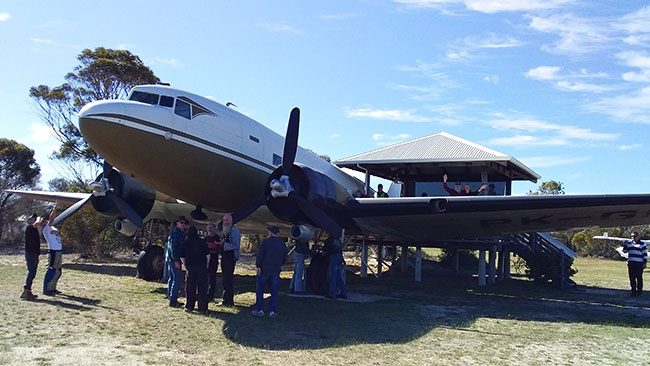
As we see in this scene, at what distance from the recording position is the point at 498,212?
1160cm

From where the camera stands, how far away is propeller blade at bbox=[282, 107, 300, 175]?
10.3m

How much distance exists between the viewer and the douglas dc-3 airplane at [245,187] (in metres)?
10.0

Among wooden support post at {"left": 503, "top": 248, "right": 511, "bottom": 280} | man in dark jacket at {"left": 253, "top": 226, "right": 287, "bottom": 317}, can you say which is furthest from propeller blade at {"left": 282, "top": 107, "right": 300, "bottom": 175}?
wooden support post at {"left": 503, "top": 248, "right": 511, "bottom": 280}

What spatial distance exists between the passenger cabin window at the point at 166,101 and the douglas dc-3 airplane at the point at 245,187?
0.02 m

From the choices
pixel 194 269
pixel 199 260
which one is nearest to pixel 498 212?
pixel 199 260

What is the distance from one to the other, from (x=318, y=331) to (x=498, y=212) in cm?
610

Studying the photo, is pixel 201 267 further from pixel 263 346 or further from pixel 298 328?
pixel 263 346

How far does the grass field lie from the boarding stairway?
449 centimetres

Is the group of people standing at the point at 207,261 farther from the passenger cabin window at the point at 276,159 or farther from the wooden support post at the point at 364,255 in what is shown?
the wooden support post at the point at 364,255

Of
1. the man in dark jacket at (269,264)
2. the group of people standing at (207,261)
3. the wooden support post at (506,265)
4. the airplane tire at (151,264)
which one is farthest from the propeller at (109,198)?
the wooden support post at (506,265)

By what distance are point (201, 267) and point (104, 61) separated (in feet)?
85.7

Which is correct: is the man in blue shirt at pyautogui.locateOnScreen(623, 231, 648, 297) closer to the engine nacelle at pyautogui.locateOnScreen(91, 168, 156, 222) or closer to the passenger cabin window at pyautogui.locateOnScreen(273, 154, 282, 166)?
the passenger cabin window at pyautogui.locateOnScreen(273, 154, 282, 166)

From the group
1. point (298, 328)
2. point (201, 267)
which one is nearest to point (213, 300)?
point (201, 267)

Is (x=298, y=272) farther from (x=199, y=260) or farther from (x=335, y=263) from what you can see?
(x=199, y=260)
